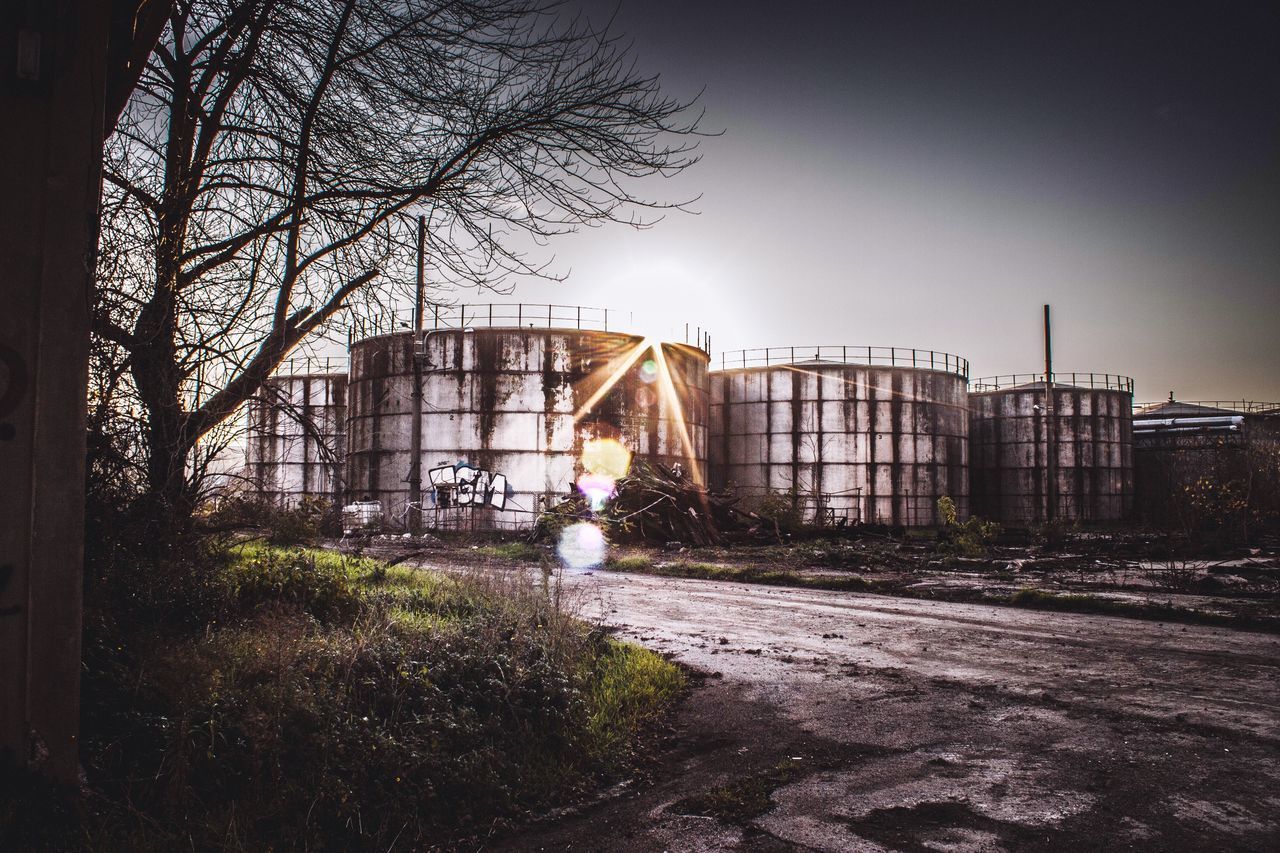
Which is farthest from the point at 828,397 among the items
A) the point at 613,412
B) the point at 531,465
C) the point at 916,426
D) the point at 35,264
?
the point at 35,264

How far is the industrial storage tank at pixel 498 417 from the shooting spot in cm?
2314

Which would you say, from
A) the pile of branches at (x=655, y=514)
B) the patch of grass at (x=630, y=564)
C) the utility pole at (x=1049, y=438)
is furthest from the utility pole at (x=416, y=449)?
the utility pole at (x=1049, y=438)

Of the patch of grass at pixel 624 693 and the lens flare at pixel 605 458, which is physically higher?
the lens flare at pixel 605 458

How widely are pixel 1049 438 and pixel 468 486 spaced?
26.2 meters

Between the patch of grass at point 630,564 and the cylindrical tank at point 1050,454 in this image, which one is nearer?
the patch of grass at point 630,564

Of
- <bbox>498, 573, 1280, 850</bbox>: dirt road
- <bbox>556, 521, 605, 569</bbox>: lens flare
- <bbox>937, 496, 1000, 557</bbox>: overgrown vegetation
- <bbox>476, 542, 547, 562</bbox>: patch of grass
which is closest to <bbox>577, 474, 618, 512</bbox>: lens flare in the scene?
<bbox>556, 521, 605, 569</bbox>: lens flare

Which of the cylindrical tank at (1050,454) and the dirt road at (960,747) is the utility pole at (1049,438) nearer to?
the cylindrical tank at (1050,454)

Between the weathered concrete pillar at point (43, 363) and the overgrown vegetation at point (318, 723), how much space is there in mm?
458

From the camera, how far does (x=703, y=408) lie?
2898 cm

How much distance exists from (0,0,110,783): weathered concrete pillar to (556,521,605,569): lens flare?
1365 cm

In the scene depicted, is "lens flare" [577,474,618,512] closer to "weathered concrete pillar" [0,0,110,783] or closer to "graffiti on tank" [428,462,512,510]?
"graffiti on tank" [428,462,512,510]

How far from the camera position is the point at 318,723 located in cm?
395

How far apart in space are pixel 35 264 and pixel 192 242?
2757mm

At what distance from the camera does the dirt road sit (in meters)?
3.53
